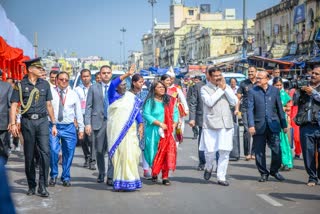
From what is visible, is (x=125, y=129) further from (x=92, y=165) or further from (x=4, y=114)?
(x=92, y=165)

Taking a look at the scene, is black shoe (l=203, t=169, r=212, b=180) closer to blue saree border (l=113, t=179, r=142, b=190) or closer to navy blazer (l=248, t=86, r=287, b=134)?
navy blazer (l=248, t=86, r=287, b=134)

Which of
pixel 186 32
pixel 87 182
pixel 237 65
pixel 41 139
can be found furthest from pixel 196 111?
pixel 186 32

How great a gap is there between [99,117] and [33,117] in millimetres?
1952

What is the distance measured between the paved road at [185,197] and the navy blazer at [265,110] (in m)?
0.90

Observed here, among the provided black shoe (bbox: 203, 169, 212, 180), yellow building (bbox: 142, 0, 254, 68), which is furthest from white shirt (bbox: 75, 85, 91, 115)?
yellow building (bbox: 142, 0, 254, 68)

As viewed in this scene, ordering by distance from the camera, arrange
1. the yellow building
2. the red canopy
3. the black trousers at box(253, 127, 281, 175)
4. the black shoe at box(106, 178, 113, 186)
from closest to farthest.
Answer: the black shoe at box(106, 178, 113, 186), the black trousers at box(253, 127, 281, 175), the red canopy, the yellow building

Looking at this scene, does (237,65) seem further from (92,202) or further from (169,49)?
(169,49)

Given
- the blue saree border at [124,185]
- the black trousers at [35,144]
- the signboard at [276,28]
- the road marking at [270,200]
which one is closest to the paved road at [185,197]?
the road marking at [270,200]

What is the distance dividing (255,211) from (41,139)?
10.4 ft

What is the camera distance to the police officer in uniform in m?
9.04

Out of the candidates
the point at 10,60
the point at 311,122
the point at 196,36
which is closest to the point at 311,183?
the point at 311,122

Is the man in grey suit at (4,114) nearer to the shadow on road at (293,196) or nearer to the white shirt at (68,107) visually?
the white shirt at (68,107)

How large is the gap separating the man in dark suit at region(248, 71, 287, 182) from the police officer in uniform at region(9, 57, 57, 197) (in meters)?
3.42

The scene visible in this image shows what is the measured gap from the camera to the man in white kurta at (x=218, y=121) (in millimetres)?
10188
